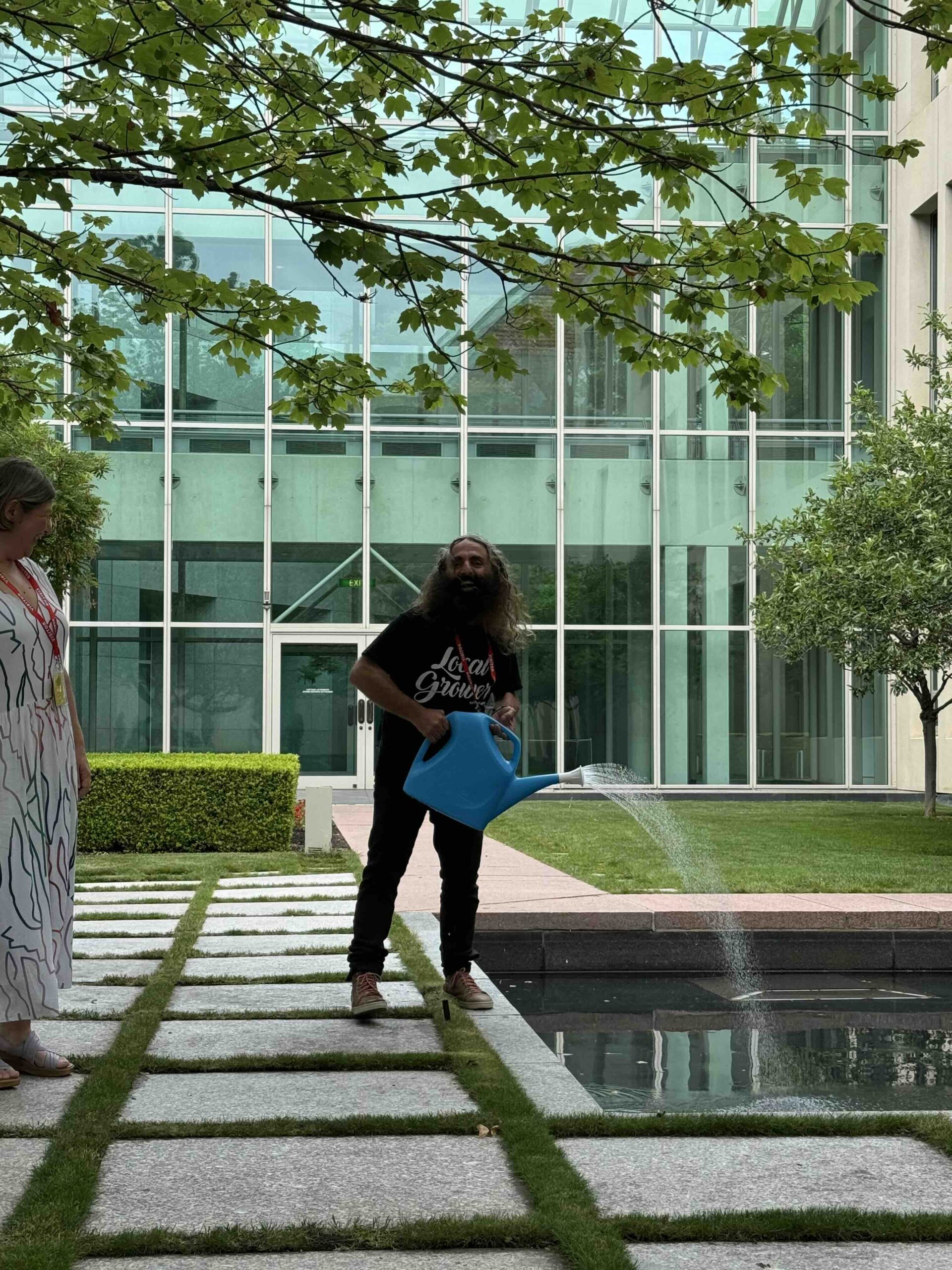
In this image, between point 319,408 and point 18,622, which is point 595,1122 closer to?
point 18,622

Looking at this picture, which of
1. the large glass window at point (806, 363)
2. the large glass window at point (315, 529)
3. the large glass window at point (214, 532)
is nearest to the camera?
the large glass window at point (214, 532)

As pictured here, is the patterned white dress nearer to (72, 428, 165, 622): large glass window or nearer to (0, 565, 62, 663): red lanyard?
(0, 565, 62, 663): red lanyard

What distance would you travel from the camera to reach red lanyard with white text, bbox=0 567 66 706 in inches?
167

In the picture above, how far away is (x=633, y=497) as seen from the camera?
22.0m

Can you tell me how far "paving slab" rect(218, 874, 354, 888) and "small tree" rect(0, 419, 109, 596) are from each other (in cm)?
502

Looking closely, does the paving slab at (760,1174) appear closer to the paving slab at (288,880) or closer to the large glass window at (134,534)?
the paving slab at (288,880)

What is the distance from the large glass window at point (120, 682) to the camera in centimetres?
2102

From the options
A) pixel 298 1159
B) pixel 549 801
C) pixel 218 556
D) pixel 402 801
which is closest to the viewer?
pixel 298 1159

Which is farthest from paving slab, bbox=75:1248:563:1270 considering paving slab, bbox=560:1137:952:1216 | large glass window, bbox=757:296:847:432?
large glass window, bbox=757:296:847:432

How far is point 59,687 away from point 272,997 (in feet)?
5.51

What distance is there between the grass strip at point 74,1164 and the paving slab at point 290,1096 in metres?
0.09

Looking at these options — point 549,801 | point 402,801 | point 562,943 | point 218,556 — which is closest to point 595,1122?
point 402,801

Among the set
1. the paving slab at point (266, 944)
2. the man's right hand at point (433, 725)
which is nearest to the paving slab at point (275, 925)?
the paving slab at point (266, 944)

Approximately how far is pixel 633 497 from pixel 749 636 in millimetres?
2759
